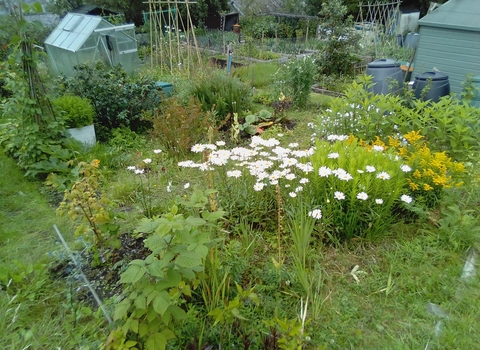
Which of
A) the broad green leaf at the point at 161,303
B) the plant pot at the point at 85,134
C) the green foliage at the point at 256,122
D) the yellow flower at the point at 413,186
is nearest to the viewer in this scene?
the broad green leaf at the point at 161,303

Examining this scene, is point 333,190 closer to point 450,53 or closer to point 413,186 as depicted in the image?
point 413,186

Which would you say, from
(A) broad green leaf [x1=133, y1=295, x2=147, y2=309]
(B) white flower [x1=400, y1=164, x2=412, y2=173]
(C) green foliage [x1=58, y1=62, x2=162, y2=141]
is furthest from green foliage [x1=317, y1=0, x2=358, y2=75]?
(A) broad green leaf [x1=133, y1=295, x2=147, y2=309]

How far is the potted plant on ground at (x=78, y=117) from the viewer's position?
4.57 metres

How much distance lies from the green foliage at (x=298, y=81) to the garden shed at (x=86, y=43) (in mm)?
4325

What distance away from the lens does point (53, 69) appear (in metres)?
8.50

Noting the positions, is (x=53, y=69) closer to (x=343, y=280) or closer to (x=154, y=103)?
(x=154, y=103)

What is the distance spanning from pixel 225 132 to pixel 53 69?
5643 millimetres

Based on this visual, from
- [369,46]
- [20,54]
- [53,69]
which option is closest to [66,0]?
[53,69]

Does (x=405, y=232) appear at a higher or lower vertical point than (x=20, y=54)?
lower

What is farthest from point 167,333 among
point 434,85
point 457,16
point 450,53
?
point 457,16

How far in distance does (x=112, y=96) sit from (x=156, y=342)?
4453 mm

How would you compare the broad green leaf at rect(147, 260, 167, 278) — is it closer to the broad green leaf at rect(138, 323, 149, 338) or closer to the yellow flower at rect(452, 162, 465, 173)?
the broad green leaf at rect(138, 323, 149, 338)

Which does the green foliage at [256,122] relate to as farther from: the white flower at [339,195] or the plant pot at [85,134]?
the white flower at [339,195]

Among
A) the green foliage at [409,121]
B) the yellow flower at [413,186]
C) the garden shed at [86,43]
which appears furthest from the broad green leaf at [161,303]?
the garden shed at [86,43]
